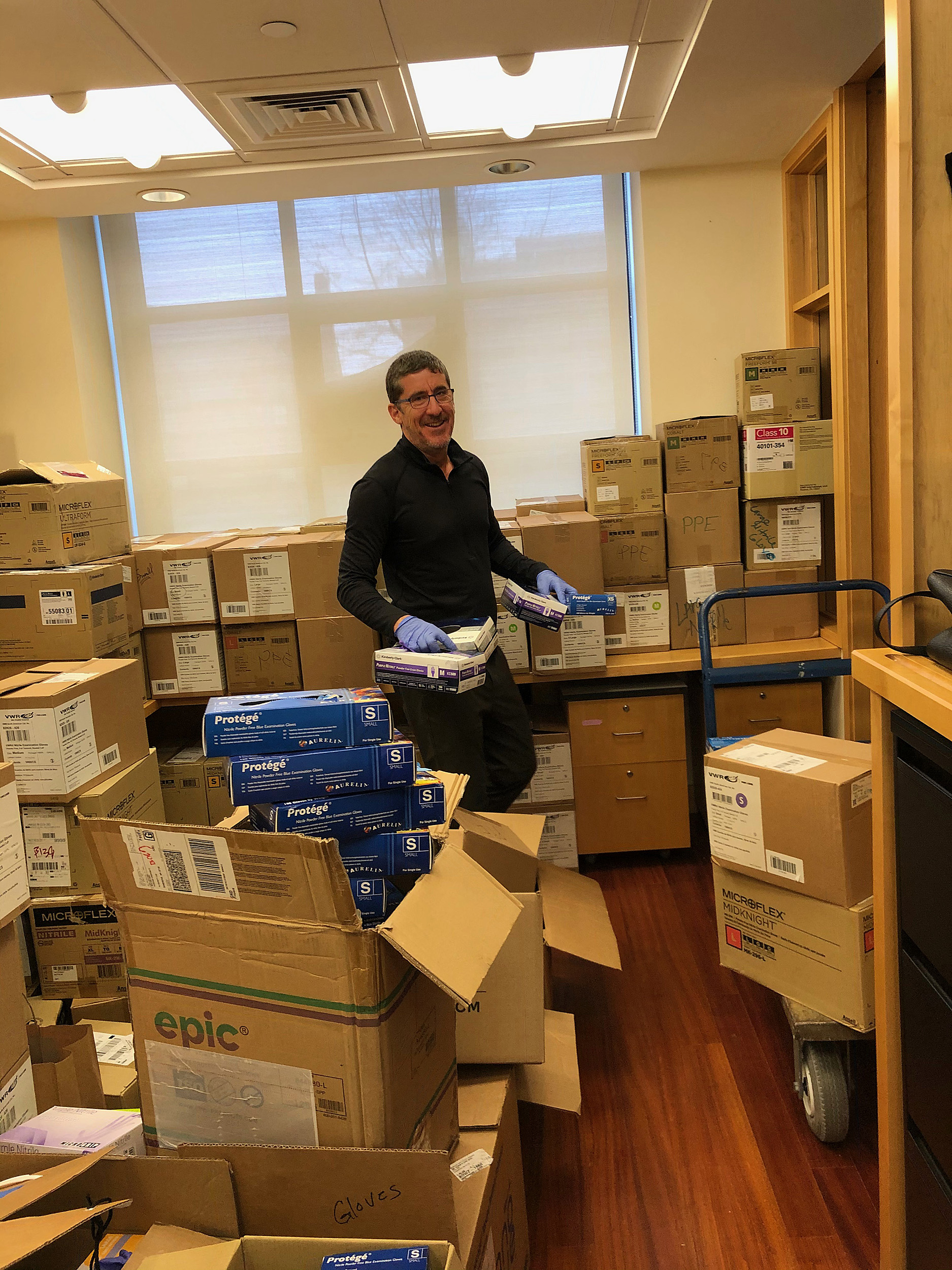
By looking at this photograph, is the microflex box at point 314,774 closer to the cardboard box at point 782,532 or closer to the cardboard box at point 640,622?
the cardboard box at point 640,622

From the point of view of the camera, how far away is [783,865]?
1818mm

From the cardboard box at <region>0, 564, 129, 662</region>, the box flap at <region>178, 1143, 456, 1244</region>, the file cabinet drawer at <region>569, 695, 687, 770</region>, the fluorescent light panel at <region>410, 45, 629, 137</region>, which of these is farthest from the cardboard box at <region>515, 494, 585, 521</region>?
the box flap at <region>178, 1143, 456, 1244</region>

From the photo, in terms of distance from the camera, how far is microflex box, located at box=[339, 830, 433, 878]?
136cm

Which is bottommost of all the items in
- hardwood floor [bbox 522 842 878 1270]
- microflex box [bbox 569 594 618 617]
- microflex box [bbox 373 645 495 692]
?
hardwood floor [bbox 522 842 878 1270]

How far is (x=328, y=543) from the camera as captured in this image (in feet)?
10.1

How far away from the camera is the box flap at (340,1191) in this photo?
1.14 m

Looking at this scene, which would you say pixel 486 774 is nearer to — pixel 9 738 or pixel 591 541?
pixel 591 541

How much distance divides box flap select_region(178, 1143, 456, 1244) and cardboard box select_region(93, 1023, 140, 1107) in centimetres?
45

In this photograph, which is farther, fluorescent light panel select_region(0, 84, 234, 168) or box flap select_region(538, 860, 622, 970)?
fluorescent light panel select_region(0, 84, 234, 168)

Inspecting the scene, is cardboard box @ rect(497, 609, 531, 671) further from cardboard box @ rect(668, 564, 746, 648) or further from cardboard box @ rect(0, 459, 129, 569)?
cardboard box @ rect(0, 459, 129, 569)

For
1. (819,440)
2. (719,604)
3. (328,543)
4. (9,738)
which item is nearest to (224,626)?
(328,543)

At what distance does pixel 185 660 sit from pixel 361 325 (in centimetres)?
155

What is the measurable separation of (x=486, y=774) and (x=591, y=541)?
2.99 ft

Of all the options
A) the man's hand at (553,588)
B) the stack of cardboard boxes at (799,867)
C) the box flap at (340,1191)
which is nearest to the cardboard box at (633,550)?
the man's hand at (553,588)
